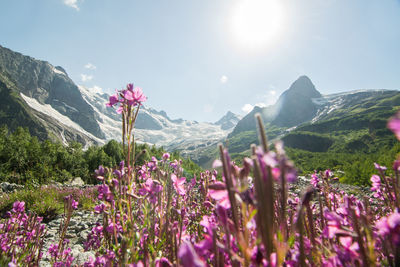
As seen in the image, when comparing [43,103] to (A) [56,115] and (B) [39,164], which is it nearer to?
(A) [56,115]

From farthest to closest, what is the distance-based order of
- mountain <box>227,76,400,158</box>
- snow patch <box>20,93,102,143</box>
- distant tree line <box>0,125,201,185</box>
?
snow patch <box>20,93,102,143</box> < mountain <box>227,76,400,158</box> < distant tree line <box>0,125,201,185</box>

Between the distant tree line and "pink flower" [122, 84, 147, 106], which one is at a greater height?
the distant tree line

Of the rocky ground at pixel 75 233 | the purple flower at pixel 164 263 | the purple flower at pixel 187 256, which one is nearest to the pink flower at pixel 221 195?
the purple flower at pixel 187 256

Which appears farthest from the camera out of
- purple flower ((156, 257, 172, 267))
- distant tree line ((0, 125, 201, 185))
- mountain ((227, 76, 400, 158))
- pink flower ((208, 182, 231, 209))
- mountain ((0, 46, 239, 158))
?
mountain ((0, 46, 239, 158))

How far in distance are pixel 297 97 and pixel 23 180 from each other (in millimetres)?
188343

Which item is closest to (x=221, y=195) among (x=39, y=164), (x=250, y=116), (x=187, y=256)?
(x=187, y=256)

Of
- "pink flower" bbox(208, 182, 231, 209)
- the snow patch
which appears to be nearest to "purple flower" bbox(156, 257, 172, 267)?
"pink flower" bbox(208, 182, 231, 209)

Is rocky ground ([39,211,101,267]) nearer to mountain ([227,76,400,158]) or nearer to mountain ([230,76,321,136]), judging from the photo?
mountain ([227,76,400,158])

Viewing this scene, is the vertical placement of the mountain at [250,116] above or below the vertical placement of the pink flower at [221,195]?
above

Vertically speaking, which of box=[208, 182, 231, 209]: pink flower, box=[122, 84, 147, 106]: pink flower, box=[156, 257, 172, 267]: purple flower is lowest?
box=[156, 257, 172, 267]: purple flower

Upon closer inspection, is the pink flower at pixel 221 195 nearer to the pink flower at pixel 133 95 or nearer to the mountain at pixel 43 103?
the pink flower at pixel 133 95

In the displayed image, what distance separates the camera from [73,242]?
5516 mm

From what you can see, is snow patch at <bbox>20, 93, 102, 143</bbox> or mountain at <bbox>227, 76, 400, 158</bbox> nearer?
mountain at <bbox>227, 76, 400, 158</bbox>

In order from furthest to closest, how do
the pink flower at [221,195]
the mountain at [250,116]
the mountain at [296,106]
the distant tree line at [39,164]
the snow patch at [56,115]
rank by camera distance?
the mountain at [296,106] → the snow patch at [56,115] → the mountain at [250,116] → the distant tree line at [39,164] → the pink flower at [221,195]
